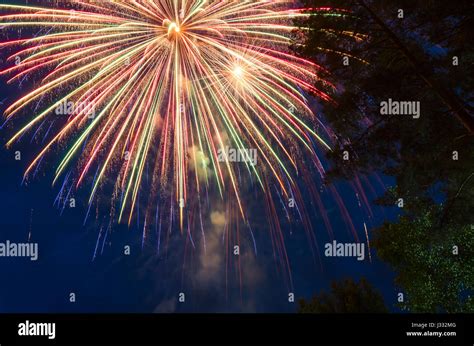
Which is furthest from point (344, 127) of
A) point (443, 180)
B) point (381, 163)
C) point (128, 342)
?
point (128, 342)

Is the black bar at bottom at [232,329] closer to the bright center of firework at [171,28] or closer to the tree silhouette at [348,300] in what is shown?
the bright center of firework at [171,28]

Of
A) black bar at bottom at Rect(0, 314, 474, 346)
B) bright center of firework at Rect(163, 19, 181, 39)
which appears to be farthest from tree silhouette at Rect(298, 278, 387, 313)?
bright center of firework at Rect(163, 19, 181, 39)

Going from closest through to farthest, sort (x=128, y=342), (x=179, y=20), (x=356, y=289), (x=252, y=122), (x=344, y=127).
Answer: (x=128, y=342), (x=344, y=127), (x=179, y=20), (x=252, y=122), (x=356, y=289)

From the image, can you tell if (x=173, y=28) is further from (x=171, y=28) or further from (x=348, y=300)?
(x=348, y=300)

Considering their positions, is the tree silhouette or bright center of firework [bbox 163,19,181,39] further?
the tree silhouette

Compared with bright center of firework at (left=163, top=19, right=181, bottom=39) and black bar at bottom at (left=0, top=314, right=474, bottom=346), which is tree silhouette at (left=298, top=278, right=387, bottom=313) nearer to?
black bar at bottom at (left=0, top=314, right=474, bottom=346)

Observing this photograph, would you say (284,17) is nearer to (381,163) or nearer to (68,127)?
(381,163)

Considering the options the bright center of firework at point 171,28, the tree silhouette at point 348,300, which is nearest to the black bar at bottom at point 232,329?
the bright center of firework at point 171,28

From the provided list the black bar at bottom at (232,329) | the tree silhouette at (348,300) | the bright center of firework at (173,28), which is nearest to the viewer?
the black bar at bottom at (232,329)
